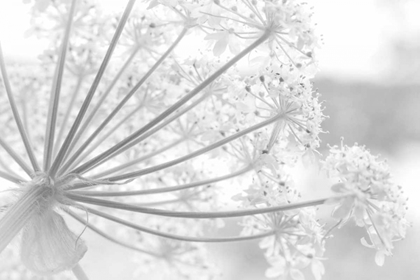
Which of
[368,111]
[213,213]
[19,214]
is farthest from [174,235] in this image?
[368,111]

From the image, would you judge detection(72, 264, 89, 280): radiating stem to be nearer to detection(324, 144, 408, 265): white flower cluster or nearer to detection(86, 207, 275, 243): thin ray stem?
detection(86, 207, 275, 243): thin ray stem

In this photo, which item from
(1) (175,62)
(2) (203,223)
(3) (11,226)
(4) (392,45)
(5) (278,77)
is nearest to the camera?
(3) (11,226)

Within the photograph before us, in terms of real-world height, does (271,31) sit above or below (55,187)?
above

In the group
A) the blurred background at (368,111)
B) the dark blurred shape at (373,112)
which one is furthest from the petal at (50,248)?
the dark blurred shape at (373,112)

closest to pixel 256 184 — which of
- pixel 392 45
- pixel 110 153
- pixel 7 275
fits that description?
pixel 110 153

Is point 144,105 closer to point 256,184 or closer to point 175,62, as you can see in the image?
point 175,62

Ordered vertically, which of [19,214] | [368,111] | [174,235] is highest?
[368,111]

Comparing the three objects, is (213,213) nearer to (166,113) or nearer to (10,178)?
(166,113)
